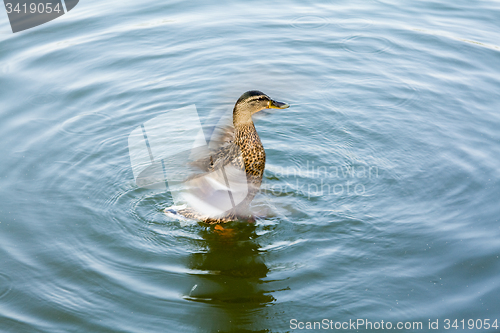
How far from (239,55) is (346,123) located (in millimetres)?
2423

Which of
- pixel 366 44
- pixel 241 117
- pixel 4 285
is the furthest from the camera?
pixel 366 44

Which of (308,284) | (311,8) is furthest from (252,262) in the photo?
(311,8)

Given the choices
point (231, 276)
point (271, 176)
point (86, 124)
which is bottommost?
point (231, 276)

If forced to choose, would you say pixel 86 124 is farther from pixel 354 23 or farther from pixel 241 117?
pixel 354 23

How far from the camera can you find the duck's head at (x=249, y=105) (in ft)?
14.9

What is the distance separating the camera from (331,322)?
3631mm

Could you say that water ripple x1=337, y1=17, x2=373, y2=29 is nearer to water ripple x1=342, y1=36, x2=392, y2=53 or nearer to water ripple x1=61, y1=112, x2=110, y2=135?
water ripple x1=342, y1=36, x2=392, y2=53

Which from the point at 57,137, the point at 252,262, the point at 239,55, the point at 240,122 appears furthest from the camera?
the point at 239,55

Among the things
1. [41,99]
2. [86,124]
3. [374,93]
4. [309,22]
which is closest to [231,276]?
[86,124]

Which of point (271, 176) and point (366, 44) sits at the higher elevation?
point (366, 44)

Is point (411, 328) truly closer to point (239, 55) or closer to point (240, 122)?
point (240, 122)

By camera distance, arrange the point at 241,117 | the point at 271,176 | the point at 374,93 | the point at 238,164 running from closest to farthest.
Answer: the point at 238,164
the point at 241,117
the point at 271,176
the point at 374,93

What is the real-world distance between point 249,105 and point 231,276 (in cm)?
156

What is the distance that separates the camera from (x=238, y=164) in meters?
4.51
